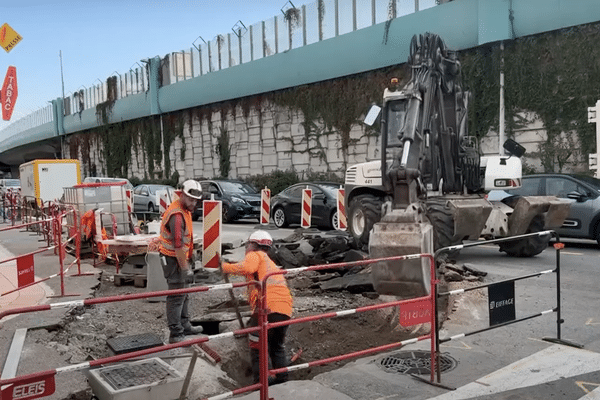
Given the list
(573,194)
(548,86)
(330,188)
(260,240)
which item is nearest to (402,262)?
(260,240)

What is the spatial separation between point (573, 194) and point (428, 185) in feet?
14.5

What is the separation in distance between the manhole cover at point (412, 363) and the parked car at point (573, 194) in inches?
283

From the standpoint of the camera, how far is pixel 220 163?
32.9 metres

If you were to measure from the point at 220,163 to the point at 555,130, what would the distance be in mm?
18899

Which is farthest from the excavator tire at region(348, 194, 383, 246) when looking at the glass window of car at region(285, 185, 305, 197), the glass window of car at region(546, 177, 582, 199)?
the glass window of car at region(285, 185, 305, 197)

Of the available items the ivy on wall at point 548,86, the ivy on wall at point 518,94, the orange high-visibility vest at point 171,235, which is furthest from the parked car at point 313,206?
the orange high-visibility vest at point 171,235

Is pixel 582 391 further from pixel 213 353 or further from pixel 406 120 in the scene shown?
pixel 406 120

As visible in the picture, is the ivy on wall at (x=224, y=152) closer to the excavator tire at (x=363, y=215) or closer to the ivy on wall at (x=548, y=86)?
the ivy on wall at (x=548, y=86)

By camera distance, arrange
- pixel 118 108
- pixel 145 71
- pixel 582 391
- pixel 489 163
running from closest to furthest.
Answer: pixel 582 391 < pixel 489 163 < pixel 145 71 < pixel 118 108

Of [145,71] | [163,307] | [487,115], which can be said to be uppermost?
[145,71]

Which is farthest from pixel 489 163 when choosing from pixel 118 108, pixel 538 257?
pixel 118 108

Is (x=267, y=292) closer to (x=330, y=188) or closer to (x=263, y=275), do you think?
(x=263, y=275)

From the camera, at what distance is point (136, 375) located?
494 cm

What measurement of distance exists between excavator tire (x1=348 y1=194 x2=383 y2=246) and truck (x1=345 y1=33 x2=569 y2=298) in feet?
0.06
